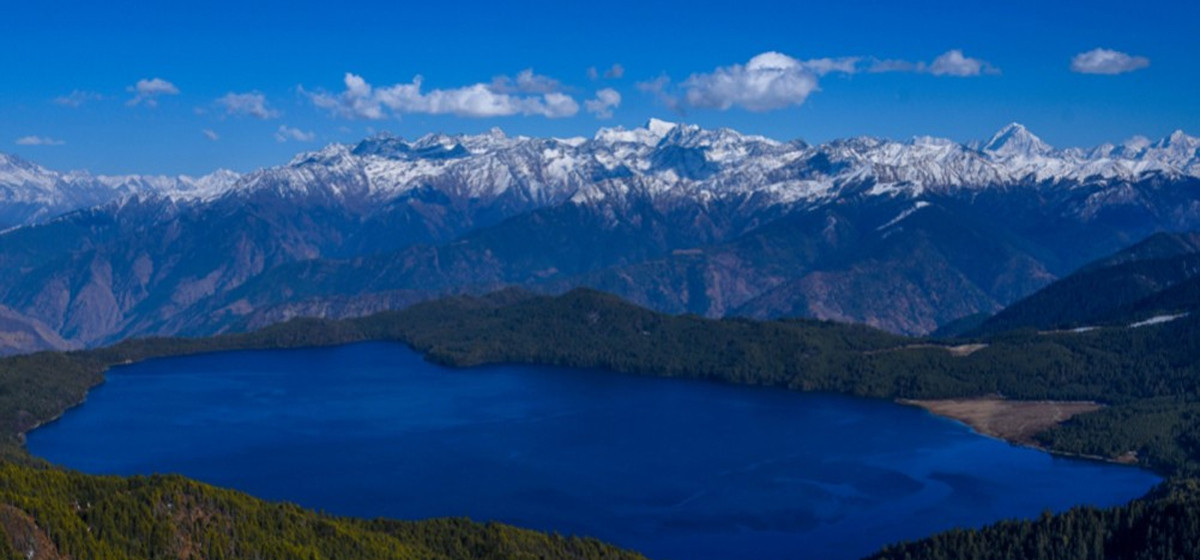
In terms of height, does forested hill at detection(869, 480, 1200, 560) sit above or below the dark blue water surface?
above

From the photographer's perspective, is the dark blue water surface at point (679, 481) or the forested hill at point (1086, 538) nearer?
the forested hill at point (1086, 538)

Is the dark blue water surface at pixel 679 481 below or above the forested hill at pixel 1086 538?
below

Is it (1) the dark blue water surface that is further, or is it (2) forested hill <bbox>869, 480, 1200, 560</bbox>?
(1) the dark blue water surface

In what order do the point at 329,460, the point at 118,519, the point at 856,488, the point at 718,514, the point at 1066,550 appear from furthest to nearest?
the point at 329,460
the point at 856,488
the point at 718,514
the point at 1066,550
the point at 118,519

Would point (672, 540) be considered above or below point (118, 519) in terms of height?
below

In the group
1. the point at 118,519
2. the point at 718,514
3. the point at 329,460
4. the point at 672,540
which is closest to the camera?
the point at 118,519

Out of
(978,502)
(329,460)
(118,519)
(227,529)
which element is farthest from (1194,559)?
(329,460)

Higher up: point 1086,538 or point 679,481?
point 1086,538

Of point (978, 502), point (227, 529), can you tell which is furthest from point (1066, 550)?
point (227, 529)

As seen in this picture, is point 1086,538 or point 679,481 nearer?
point 1086,538

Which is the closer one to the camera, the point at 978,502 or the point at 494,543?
the point at 494,543

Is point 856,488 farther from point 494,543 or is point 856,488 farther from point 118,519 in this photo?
point 118,519
